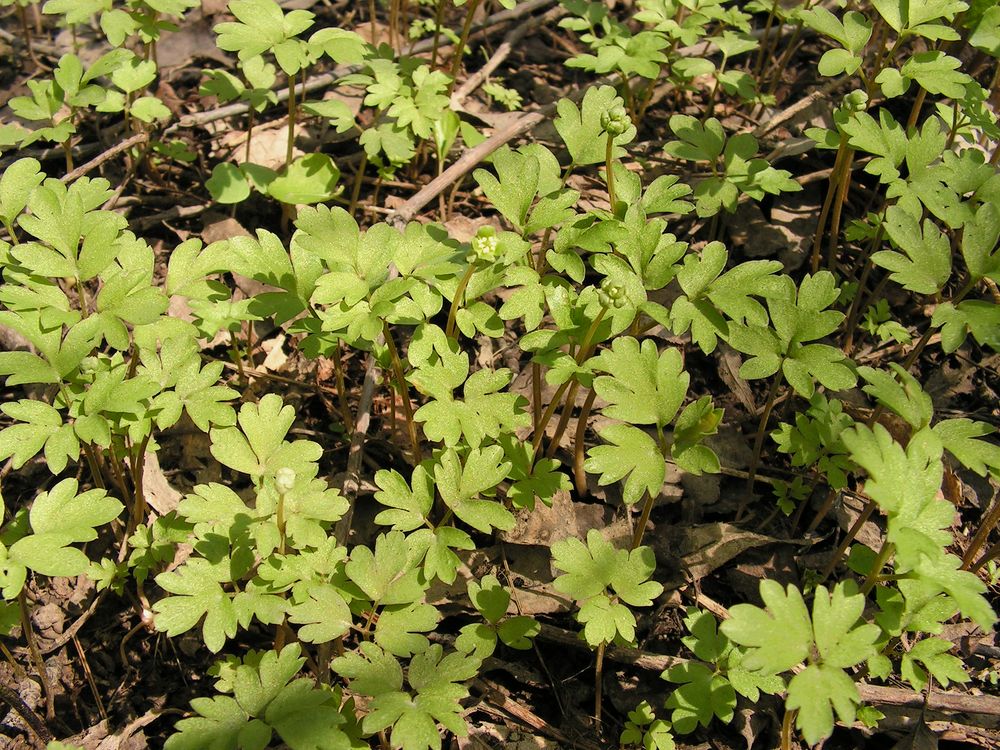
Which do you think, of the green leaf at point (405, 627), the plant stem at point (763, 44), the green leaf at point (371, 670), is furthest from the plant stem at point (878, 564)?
the plant stem at point (763, 44)

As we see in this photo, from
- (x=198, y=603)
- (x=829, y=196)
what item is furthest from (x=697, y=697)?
(x=829, y=196)

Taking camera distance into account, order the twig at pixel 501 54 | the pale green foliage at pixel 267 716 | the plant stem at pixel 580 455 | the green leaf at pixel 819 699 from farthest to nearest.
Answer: the twig at pixel 501 54
the plant stem at pixel 580 455
the pale green foliage at pixel 267 716
the green leaf at pixel 819 699

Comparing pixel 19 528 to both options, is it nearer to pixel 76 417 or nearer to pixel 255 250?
pixel 76 417

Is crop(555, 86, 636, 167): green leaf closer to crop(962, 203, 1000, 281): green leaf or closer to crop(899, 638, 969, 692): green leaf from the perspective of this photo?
crop(962, 203, 1000, 281): green leaf

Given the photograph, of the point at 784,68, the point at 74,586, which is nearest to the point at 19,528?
the point at 74,586

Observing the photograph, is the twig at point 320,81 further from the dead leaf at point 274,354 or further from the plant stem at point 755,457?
the plant stem at point 755,457

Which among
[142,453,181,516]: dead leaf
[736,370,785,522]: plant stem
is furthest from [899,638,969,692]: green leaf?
[142,453,181,516]: dead leaf
